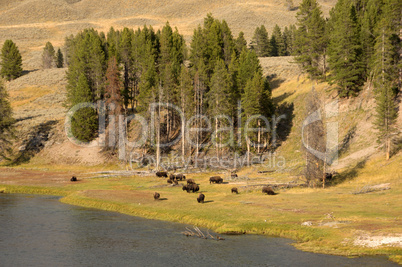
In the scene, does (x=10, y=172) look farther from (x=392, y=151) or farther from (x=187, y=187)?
(x=392, y=151)

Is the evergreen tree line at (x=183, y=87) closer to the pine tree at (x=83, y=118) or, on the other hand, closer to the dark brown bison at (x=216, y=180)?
the pine tree at (x=83, y=118)

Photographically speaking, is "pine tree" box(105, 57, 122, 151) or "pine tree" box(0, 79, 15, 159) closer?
"pine tree" box(0, 79, 15, 159)

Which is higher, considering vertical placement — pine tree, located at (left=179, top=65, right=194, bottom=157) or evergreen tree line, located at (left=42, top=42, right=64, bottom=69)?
evergreen tree line, located at (left=42, top=42, right=64, bottom=69)

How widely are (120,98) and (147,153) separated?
14.4 meters

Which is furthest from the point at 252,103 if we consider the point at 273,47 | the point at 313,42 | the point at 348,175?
the point at 273,47

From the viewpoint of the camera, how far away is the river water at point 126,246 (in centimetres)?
2558

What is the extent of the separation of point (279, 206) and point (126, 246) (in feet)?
57.3

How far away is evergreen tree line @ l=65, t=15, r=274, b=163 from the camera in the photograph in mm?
75188

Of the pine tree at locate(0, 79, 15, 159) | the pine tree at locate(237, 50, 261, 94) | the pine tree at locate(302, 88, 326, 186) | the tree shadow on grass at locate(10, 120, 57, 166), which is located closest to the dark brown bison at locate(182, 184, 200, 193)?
the pine tree at locate(302, 88, 326, 186)

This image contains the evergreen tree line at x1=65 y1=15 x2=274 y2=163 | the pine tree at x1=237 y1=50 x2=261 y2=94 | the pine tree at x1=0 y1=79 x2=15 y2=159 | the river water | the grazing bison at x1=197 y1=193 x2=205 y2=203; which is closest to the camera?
the river water

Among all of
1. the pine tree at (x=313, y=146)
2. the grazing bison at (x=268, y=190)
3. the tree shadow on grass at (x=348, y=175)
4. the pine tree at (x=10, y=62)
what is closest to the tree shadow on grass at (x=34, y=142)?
the pine tree at (x=10, y=62)

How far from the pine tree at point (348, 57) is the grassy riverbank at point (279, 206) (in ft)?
73.5

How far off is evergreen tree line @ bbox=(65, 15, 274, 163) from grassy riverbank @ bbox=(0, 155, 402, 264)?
54.4ft

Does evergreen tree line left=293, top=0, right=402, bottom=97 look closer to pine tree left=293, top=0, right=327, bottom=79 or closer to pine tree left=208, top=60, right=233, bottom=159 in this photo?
pine tree left=293, top=0, right=327, bottom=79
